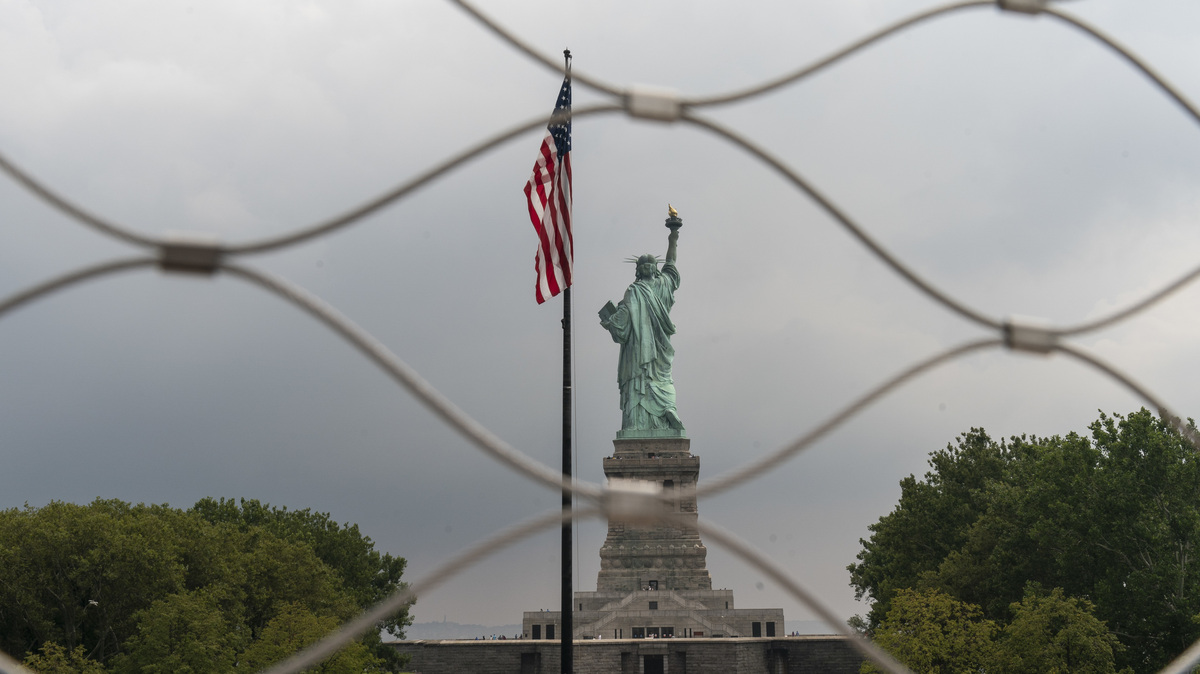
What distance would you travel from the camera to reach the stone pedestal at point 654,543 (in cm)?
4627

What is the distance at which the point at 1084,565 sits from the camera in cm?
2545

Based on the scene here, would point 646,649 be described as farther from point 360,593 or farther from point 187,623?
point 187,623

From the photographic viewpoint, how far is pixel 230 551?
95.1ft

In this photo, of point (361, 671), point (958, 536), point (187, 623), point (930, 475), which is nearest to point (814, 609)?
point (187, 623)

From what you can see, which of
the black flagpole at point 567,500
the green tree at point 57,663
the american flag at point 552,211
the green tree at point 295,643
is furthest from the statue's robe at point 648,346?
the american flag at point 552,211

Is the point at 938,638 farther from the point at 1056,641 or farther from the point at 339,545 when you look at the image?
the point at 339,545

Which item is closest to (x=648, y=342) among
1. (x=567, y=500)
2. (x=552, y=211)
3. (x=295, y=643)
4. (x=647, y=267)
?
(x=647, y=267)

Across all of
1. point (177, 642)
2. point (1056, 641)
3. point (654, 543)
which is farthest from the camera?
point (654, 543)

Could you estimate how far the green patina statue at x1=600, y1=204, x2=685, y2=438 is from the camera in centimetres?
4844

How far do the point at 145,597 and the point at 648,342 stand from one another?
28.1 m

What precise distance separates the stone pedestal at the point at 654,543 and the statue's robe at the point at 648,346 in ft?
4.15

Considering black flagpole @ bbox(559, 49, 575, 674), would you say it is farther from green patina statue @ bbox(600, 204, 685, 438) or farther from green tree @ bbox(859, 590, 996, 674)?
green patina statue @ bbox(600, 204, 685, 438)

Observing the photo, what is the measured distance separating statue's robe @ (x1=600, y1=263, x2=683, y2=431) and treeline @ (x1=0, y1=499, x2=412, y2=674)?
849 inches

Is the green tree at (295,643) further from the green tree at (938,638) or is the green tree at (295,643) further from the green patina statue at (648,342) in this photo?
the green patina statue at (648,342)
